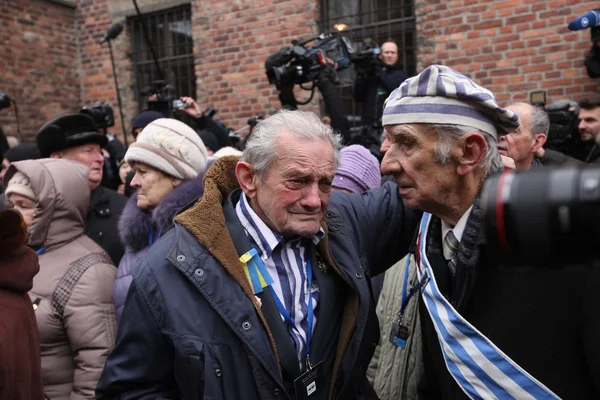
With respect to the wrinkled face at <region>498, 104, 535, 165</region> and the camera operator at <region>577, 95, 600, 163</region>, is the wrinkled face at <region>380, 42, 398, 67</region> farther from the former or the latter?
the wrinkled face at <region>498, 104, 535, 165</region>

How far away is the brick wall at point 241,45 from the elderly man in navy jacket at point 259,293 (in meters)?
4.70

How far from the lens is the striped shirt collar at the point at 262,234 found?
63.6 inches

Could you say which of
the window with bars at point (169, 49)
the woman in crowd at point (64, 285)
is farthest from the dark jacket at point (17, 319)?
the window with bars at point (169, 49)

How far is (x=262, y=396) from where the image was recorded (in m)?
1.43

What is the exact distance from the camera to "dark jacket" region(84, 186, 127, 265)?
271 centimetres

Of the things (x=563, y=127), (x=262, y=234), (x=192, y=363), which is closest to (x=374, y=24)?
(x=563, y=127)

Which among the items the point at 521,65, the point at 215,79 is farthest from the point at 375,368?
the point at 215,79

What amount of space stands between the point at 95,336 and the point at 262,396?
3.05ft

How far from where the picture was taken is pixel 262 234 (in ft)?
5.32

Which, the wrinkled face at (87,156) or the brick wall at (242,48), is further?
the brick wall at (242,48)

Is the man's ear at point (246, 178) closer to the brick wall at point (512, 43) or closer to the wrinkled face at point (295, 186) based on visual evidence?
the wrinkled face at point (295, 186)

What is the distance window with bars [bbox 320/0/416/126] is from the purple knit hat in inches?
141

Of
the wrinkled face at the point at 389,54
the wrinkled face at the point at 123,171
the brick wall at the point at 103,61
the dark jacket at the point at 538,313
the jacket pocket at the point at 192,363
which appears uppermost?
the brick wall at the point at 103,61

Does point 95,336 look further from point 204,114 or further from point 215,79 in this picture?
point 215,79
